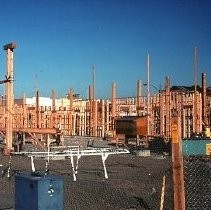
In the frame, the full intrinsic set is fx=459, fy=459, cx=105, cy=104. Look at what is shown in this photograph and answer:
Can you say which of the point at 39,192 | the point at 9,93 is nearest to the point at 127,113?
the point at 9,93

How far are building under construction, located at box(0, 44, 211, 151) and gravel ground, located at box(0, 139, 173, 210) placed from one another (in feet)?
13.7

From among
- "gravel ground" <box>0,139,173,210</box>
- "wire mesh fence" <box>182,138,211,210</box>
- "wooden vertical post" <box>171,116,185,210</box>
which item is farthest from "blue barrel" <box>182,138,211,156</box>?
"wooden vertical post" <box>171,116,185,210</box>

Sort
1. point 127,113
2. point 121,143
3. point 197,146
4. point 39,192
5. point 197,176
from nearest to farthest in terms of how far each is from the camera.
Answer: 1. point 39,192
2. point 197,176
3. point 197,146
4. point 121,143
5. point 127,113

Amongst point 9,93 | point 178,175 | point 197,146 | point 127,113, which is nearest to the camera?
point 178,175

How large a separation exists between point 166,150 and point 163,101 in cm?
503

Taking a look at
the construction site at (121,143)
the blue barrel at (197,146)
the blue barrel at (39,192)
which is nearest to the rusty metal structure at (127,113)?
the construction site at (121,143)

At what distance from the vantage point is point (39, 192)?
22.7 ft

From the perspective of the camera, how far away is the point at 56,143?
29.4m

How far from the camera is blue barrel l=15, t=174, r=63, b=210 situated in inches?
273

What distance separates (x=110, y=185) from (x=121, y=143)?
58.4 feet

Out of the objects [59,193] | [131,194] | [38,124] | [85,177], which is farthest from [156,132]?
[59,193]

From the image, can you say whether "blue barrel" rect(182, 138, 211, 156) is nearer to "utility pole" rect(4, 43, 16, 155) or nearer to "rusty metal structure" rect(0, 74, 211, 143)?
"rusty metal structure" rect(0, 74, 211, 143)

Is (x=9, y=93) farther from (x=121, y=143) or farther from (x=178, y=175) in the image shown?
(x=178, y=175)

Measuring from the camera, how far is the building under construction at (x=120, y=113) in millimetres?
26966
